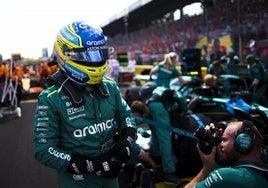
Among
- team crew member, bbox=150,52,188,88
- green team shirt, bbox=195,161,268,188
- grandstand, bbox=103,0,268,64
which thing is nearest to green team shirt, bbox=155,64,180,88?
team crew member, bbox=150,52,188,88

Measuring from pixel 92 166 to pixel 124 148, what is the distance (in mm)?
211

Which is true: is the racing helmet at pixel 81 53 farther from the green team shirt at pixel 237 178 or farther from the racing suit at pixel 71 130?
the green team shirt at pixel 237 178

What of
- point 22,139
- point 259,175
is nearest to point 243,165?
point 259,175

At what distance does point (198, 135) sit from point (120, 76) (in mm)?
18403

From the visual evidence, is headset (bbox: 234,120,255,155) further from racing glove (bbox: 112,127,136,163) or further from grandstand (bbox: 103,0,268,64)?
grandstand (bbox: 103,0,268,64)

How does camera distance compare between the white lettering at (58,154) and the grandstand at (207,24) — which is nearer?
the white lettering at (58,154)

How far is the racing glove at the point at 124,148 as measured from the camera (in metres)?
2.33

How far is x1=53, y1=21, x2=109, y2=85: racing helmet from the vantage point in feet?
7.68

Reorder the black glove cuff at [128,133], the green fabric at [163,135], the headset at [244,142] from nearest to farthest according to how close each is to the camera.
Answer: the headset at [244,142] < the black glove cuff at [128,133] < the green fabric at [163,135]

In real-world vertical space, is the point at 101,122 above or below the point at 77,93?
below

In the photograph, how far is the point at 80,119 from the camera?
2.33 meters

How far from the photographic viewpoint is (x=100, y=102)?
2.40m

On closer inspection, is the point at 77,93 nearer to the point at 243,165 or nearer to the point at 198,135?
the point at 198,135

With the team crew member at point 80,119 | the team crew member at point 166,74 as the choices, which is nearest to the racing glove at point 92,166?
the team crew member at point 80,119
